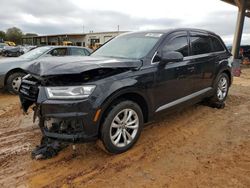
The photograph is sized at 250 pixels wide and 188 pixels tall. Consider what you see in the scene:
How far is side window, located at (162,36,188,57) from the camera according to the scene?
4.03 meters

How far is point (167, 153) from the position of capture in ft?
11.3

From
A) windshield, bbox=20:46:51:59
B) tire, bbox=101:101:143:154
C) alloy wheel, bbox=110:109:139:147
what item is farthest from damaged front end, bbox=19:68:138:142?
windshield, bbox=20:46:51:59

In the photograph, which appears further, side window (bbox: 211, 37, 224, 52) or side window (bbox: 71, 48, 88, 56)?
side window (bbox: 71, 48, 88, 56)

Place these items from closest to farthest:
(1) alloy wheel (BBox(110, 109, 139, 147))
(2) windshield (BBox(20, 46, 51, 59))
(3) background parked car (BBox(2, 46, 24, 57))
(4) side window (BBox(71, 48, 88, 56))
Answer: (1) alloy wheel (BBox(110, 109, 139, 147))
(2) windshield (BBox(20, 46, 51, 59))
(4) side window (BBox(71, 48, 88, 56))
(3) background parked car (BBox(2, 46, 24, 57))

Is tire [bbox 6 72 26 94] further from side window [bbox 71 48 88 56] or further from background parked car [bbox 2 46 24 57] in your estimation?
background parked car [bbox 2 46 24 57]

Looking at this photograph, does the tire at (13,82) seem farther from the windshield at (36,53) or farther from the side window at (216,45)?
the side window at (216,45)

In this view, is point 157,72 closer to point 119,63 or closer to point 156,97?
point 156,97

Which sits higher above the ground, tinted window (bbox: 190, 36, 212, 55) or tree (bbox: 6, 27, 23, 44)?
tree (bbox: 6, 27, 23, 44)

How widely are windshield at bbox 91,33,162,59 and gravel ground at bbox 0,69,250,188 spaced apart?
1392 mm

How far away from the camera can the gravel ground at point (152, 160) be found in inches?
111

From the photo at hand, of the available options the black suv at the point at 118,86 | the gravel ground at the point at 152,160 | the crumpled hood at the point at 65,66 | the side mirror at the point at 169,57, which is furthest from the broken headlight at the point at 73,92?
the side mirror at the point at 169,57

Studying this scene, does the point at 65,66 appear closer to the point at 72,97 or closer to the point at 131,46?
the point at 72,97

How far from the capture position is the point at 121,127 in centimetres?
333

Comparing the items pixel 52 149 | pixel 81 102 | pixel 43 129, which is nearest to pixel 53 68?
pixel 81 102
